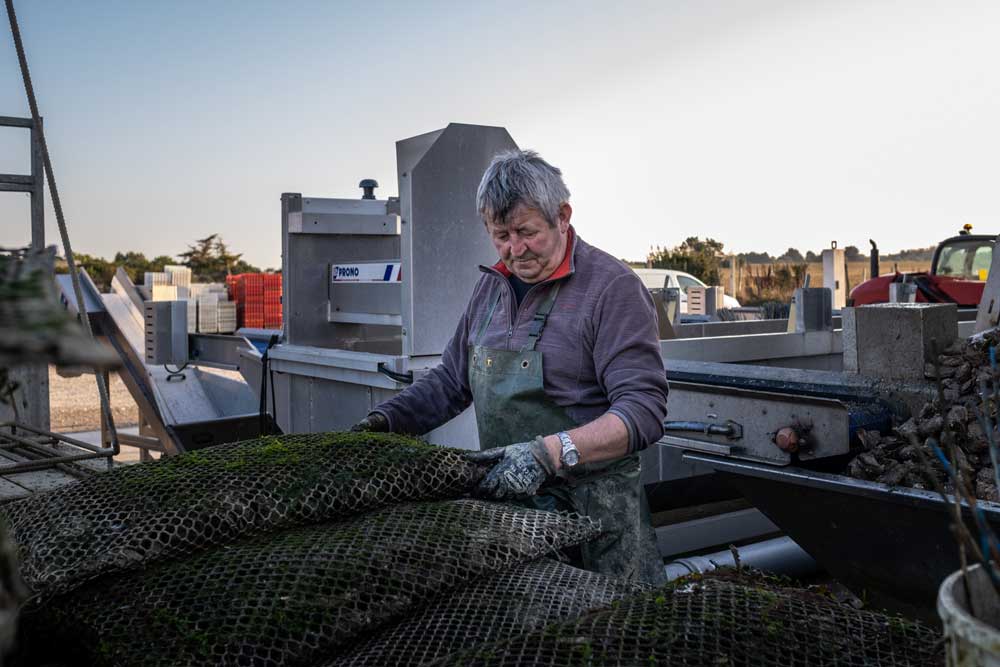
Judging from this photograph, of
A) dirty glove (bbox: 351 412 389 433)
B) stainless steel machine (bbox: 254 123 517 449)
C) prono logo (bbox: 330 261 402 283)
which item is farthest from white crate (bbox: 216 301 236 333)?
dirty glove (bbox: 351 412 389 433)

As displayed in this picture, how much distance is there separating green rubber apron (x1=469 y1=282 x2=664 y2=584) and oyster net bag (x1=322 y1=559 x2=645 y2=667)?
19.6 inches

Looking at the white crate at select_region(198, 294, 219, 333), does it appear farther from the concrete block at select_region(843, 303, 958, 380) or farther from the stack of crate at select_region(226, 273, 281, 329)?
the concrete block at select_region(843, 303, 958, 380)

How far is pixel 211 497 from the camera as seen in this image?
→ 1.93 m

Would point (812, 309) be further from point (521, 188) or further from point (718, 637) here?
point (718, 637)

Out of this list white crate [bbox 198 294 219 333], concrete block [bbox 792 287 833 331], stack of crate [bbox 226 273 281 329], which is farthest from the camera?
stack of crate [bbox 226 273 281 329]

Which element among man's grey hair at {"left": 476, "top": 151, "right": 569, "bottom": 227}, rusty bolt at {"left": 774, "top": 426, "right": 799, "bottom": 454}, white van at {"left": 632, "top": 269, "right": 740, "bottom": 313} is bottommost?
rusty bolt at {"left": 774, "top": 426, "right": 799, "bottom": 454}

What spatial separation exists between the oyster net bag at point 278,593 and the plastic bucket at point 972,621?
1.13m

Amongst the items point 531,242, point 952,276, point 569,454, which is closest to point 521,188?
point 531,242

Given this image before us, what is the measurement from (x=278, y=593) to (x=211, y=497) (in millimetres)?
311

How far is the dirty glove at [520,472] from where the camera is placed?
2260mm

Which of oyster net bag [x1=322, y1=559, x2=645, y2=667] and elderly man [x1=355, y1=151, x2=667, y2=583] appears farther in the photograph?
elderly man [x1=355, y1=151, x2=667, y2=583]

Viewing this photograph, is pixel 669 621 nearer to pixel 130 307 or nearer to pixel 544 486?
pixel 544 486

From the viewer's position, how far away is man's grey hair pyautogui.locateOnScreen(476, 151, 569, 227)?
8.26 ft

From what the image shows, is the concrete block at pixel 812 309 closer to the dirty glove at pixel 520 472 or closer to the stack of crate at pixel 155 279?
the dirty glove at pixel 520 472
